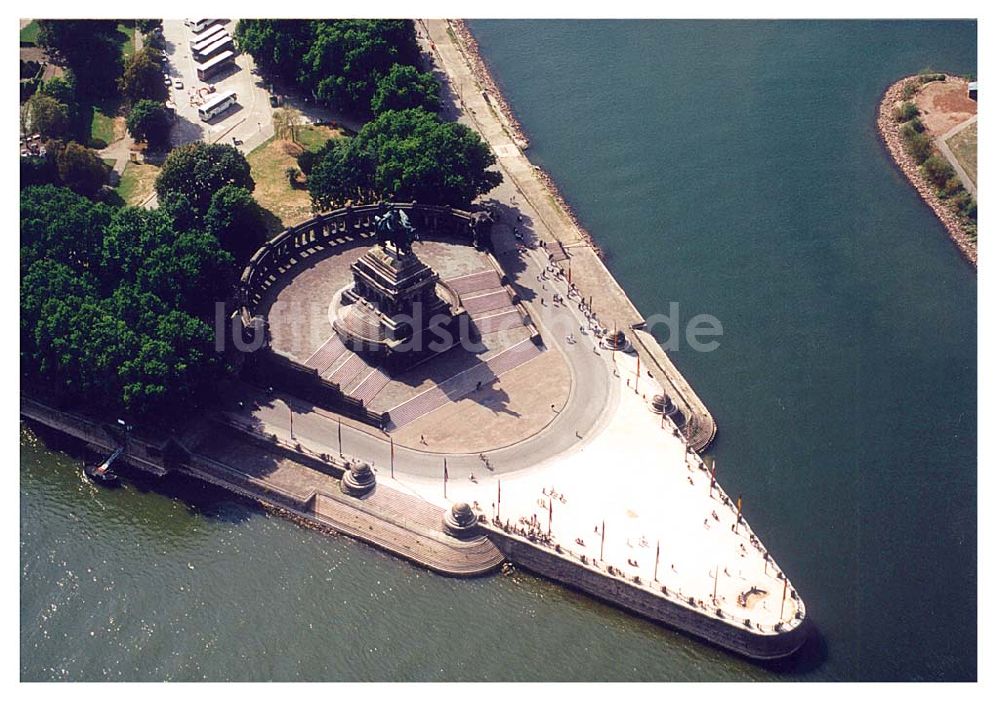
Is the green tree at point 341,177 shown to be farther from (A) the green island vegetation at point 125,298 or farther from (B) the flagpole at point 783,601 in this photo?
(B) the flagpole at point 783,601

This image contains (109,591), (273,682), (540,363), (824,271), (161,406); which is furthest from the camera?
(824,271)

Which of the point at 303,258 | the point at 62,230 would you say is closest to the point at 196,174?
the point at 303,258

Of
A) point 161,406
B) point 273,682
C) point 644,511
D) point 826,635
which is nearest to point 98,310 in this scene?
point 161,406

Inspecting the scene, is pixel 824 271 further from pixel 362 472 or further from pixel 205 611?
pixel 205 611

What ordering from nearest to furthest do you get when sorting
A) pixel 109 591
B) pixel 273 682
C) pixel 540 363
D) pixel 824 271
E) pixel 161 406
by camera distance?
pixel 273 682
pixel 109 591
pixel 161 406
pixel 540 363
pixel 824 271

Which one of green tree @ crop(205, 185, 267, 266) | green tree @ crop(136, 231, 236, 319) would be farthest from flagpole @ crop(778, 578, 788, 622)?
green tree @ crop(205, 185, 267, 266)

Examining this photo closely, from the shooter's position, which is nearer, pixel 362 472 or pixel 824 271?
pixel 362 472
